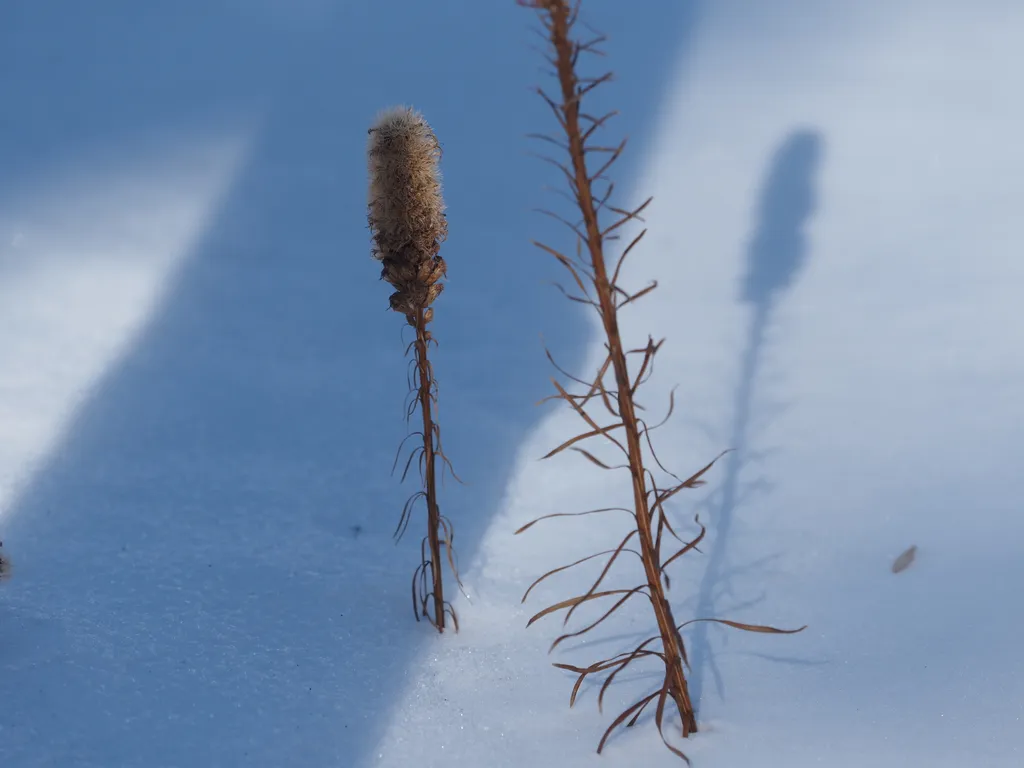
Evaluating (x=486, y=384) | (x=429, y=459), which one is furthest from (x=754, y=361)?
(x=429, y=459)

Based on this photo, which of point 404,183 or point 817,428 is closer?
point 404,183

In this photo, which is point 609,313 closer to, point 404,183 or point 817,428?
point 404,183

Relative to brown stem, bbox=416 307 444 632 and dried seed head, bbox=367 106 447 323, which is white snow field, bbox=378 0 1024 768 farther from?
dried seed head, bbox=367 106 447 323

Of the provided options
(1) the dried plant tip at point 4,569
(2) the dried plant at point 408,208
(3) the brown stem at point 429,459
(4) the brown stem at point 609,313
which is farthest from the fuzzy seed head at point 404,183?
(1) the dried plant tip at point 4,569

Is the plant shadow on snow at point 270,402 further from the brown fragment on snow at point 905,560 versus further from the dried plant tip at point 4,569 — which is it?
the brown fragment on snow at point 905,560

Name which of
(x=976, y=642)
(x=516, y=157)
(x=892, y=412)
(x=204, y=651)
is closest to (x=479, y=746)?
(x=204, y=651)

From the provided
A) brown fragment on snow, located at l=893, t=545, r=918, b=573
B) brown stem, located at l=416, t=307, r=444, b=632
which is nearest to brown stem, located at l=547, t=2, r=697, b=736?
brown stem, located at l=416, t=307, r=444, b=632
